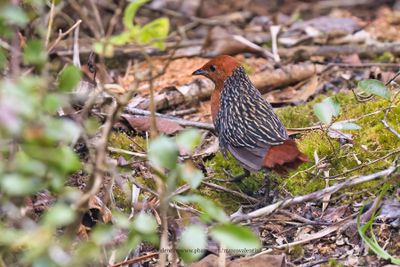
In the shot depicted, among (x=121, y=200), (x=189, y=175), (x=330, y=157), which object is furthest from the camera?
(x=330, y=157)

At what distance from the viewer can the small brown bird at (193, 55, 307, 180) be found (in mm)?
4500

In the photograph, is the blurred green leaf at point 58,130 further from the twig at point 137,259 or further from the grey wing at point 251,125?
the grey wing at point 251,125

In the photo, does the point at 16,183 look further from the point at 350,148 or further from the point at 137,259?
the point at 350,148

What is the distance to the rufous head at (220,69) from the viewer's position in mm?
5988

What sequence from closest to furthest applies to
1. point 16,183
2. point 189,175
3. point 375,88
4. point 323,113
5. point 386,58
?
point 16,183, point 189,175, point 323,113, point 375,88, point 386,58

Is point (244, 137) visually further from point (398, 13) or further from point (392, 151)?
point (398, 13)

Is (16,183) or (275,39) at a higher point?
(16,183)

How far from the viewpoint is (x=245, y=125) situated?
513 cm

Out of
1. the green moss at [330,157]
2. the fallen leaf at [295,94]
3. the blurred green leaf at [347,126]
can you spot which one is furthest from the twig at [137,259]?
the fallen leaf at [295,94]

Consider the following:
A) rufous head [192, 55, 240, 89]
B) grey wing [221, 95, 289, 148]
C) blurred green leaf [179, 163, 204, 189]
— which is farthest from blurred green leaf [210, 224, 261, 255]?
rufous head [192, 55, 240, 89]

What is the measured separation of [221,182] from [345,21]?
12.8ft

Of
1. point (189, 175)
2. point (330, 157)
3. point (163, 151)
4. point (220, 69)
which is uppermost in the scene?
point (163, 151)

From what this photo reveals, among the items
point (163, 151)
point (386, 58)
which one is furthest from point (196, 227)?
point (386, 58)

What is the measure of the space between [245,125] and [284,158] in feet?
2.52
